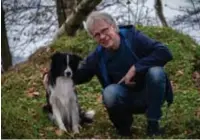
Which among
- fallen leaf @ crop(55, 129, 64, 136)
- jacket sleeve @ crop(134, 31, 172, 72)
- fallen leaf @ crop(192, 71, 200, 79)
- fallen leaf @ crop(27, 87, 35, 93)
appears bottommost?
fallen leaf @ crop(192, 71, 200, 79)

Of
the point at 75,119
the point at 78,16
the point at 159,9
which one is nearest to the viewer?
the point at 75,119

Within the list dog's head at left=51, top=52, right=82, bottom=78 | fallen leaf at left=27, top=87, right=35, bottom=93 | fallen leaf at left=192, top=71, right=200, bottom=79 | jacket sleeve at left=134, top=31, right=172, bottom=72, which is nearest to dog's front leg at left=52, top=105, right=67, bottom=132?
dog's head at left=51, top=52, right=82, bottom=78

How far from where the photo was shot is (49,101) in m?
4.34

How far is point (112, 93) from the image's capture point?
3811mm

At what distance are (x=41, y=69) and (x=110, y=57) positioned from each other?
2600 millimetres

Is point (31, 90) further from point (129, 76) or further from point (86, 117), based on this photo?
point (129, 76)

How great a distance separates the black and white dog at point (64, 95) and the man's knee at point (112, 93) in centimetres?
26

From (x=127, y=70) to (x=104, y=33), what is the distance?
13.2 inches

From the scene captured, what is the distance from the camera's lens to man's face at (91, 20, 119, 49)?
3.54m

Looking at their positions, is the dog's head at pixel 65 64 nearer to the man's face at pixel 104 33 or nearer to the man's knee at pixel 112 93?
the man's knee at pixel 112 93

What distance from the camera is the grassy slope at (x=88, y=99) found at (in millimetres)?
4078

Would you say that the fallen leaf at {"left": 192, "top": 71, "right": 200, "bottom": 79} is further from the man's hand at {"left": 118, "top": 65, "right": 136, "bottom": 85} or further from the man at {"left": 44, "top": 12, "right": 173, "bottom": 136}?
the man's hand at {"left": 118, "top": 65, "right": 136, "bottom": 85}

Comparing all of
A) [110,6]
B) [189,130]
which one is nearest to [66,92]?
[189,130]

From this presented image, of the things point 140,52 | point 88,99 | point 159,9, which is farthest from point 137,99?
point 159,9
